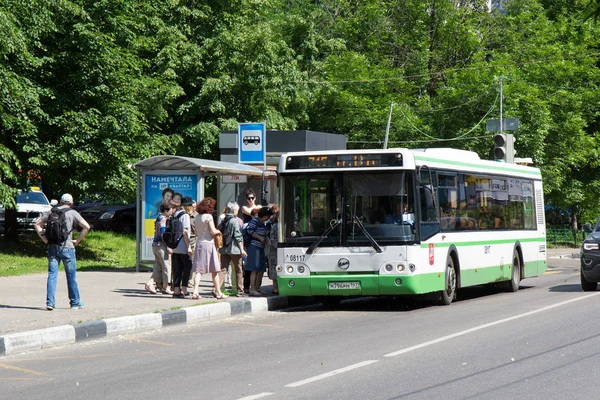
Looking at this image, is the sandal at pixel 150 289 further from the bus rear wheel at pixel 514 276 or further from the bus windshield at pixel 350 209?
the bus rear wheel at pixel 514 276

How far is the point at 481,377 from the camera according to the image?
8.57 m

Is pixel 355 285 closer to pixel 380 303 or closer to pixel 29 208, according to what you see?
pixel 380 303

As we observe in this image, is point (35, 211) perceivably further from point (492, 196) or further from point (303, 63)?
point (492, 196)

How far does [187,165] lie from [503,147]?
35.5ft

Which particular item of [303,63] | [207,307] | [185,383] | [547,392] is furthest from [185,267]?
[303,63]

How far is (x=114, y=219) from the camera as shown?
136 feet

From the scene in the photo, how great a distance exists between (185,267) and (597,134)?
32983mm

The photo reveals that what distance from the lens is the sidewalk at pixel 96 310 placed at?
11656 mm

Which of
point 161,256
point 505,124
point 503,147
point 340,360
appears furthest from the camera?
point 505,124

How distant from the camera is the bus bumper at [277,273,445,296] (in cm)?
1508

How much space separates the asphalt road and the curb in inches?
8.2

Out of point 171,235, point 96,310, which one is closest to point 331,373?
point 96,310

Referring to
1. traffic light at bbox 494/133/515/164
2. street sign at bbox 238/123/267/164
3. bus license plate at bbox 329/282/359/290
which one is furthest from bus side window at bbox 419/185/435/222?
traffic light at bbox 494/133/515/164

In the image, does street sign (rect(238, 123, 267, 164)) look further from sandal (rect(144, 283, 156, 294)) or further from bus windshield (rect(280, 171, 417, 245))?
sandal (rect(144, 283, 156, 294))
